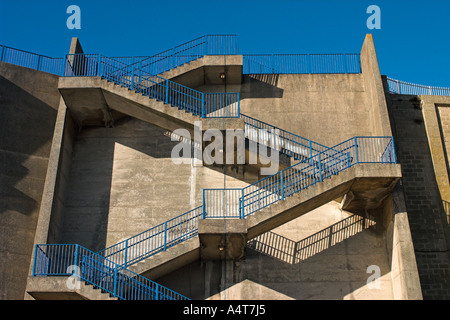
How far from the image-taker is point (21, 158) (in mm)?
23859

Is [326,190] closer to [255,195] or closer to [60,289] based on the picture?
[255,195]

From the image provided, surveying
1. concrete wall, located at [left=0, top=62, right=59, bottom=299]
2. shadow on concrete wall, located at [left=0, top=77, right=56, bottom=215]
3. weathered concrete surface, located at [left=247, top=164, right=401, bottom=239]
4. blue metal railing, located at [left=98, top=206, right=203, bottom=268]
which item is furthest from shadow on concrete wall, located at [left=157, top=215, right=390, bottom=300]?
shadow on concrete wall, located at [left=0, top=77, right=56, bottom=215]

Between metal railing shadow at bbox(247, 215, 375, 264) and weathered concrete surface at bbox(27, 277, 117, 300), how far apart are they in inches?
261

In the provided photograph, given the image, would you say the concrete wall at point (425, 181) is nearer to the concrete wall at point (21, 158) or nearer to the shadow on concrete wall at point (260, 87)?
the shadow on concrete wall at point (260, 87)

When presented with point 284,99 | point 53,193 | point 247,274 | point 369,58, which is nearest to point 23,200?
point 53,193

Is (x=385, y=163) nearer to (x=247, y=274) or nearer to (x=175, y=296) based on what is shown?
(x=247, y=274)

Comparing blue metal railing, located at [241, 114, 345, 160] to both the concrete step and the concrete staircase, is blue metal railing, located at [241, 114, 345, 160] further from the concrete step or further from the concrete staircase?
the concrete step

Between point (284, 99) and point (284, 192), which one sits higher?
point (284, 99)

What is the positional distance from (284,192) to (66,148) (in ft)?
29.6

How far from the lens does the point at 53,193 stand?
2298cm

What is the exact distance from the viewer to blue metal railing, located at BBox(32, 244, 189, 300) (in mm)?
19953

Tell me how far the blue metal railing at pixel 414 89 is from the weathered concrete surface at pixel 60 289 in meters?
16.2

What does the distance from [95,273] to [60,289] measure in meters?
1.32

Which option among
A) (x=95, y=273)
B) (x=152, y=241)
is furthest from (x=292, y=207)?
(x=95, y=273)
